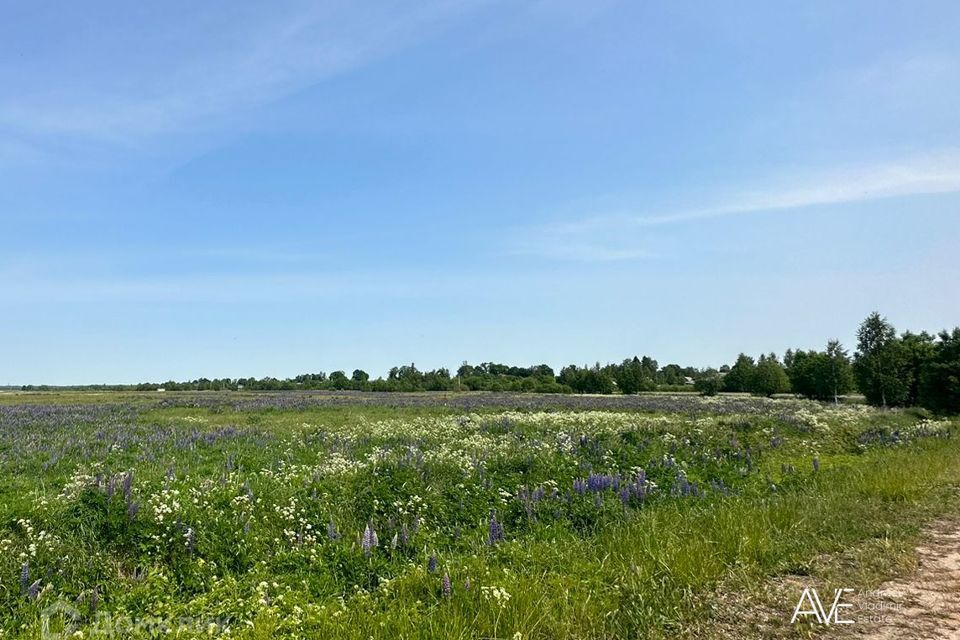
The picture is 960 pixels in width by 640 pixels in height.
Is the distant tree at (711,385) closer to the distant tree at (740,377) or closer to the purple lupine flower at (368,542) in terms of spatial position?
the distant tree at (740,377)

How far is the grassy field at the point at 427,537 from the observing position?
4.92 m

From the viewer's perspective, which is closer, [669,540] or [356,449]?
[669,540]

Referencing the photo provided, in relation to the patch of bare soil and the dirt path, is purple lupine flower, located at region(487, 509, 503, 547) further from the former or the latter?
the dirt path

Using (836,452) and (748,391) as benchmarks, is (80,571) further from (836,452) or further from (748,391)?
(748,391)

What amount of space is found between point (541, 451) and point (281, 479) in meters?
5.79

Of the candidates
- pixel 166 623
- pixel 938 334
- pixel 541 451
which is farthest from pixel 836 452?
pixel 938 334

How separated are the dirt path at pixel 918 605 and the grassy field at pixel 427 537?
0.43 metres

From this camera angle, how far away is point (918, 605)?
4.84m

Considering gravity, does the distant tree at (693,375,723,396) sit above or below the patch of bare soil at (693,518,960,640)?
below

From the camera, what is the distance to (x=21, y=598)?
5328 millimetres

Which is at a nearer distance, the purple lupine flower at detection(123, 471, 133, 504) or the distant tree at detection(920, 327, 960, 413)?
the purple lupine flower at detection(123, 471, 133, 504)

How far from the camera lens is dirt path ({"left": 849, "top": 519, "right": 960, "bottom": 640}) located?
4324 millimetres

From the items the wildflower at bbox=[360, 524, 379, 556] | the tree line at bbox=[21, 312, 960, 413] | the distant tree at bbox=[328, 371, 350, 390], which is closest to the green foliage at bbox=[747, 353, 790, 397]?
the tree line at bbox=[21, 312, 960, 413]

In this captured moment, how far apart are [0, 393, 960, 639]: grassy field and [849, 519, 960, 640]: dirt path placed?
429 mm
